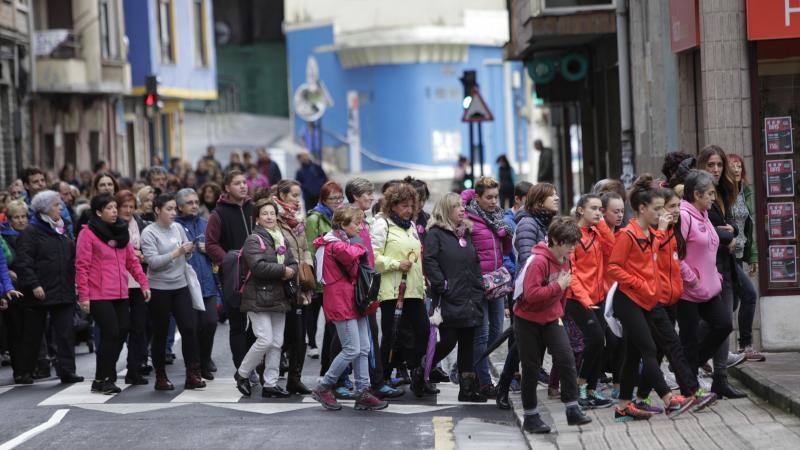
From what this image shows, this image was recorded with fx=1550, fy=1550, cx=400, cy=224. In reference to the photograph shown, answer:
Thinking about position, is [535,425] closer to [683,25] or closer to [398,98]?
[683,25]

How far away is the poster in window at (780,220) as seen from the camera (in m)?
13.8

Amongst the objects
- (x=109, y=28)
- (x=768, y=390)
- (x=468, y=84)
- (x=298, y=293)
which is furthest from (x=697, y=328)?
(x=109, y=28)

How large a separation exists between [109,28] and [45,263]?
2630 centimetres

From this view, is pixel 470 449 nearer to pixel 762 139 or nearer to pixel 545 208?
pixel 545 208

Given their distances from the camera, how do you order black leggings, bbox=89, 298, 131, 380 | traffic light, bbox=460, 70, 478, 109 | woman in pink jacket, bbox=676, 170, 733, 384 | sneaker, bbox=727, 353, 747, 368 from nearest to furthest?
woman in pink jacket, bbox=676, 170, 733, 384
sneaker, bbox=727, 353, 747, 368
black leggings, bbox=89, 298, 131, 380
traffic light, bbox=460, 70, 478, 109

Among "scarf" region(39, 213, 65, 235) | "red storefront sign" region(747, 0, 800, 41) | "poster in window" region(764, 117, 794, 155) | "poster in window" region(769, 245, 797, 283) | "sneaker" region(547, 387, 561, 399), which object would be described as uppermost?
"red storefront sign" region(747, 0, 800, 41)

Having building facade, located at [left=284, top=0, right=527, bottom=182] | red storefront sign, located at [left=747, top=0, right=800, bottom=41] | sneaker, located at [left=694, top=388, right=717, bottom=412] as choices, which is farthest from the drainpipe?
building facade, located at [left=284, top=0, right=527, bottom=182]

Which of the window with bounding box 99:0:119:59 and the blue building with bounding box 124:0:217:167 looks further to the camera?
the blue building with bounding box 124:0:217:167

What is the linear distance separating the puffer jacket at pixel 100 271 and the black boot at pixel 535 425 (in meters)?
4.10

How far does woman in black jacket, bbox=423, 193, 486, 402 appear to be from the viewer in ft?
39.6

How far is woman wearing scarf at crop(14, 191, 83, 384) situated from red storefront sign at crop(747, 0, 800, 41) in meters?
6.49

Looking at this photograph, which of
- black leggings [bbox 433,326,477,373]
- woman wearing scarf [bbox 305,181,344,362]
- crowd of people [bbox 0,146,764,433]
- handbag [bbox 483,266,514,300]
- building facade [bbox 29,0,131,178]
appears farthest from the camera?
building facade [bbox 29,0,131,178]

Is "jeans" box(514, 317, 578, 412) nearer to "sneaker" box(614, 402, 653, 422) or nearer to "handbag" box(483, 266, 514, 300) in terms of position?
"sneaker" box(614, 402, 653, 422)

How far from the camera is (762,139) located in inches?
544
